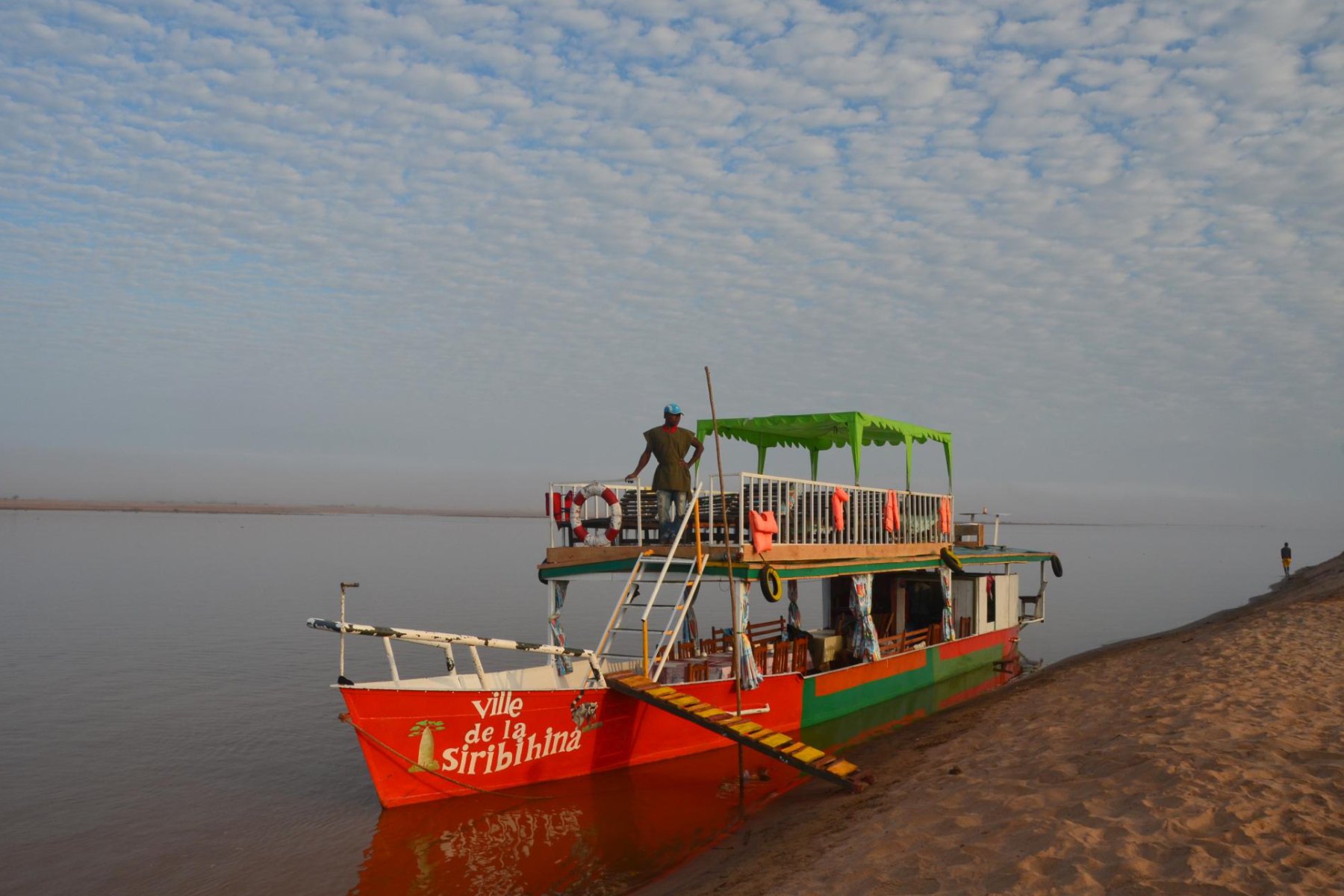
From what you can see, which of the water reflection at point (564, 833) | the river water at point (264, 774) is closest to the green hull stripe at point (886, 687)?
the river water at point (264, 774)

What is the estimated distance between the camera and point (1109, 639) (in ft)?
101

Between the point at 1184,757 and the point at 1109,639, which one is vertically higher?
the point at 1184,757

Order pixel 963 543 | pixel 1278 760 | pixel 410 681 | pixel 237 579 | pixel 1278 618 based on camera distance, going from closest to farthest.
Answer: pixel 1278 760 < pixel 410 681 < pixel 1278 618 < pixel 963 543 < pixel 237 579

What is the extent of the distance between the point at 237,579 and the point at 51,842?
135ft

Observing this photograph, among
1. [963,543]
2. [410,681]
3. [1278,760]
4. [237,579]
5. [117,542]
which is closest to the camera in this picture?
[1278,760]

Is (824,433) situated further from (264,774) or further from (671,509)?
(264,774)

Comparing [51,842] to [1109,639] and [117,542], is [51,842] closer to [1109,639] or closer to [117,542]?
[1109,639]

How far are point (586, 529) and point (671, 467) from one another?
1.99 metres

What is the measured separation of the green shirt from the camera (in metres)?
14.0

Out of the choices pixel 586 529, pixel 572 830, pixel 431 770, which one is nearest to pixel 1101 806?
pixel 572 830

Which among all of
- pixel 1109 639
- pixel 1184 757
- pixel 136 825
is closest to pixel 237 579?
pixel 136 825

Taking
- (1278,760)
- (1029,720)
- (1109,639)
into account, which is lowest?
(1109,639)

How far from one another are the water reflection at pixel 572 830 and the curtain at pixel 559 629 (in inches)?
86.2

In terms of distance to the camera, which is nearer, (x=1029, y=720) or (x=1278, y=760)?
(x=1278, y=760)
